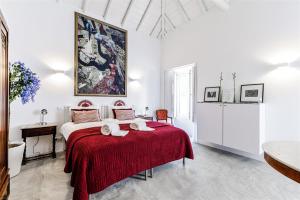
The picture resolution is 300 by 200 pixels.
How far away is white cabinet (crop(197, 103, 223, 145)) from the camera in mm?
3411

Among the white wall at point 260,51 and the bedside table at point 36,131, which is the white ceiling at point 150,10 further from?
the bedside table at point 36,131

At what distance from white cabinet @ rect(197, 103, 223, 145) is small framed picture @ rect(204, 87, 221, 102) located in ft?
0.92

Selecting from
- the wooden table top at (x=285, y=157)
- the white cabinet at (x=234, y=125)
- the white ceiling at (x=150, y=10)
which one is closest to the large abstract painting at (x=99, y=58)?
the white ceiling at (x=150, y=10)

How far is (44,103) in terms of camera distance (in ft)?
11.0

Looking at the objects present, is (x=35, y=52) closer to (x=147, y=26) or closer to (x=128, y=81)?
(x=128, y=81)

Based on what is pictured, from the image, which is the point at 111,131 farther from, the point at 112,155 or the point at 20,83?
the point at 20,83

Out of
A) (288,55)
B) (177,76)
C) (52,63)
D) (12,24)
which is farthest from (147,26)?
(288,55)

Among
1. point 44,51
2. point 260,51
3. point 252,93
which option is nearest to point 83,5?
point 44,51

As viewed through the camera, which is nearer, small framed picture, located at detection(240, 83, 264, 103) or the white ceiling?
small framed picture, located at detection(240, 83, 264, 103)

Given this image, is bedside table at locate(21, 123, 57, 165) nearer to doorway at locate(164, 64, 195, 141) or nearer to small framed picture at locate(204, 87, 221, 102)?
doorway at locate(164, 64, 195, 141)

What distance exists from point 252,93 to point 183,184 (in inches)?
89.4

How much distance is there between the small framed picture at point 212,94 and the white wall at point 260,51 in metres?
0.15

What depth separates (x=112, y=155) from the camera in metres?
1.97

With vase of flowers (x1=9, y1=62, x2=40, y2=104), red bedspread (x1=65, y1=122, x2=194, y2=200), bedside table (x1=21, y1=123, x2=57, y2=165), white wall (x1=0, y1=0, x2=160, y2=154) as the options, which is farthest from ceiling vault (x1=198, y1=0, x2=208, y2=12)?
bedside table (x1=21, y1=123, x2=57, y2=165)
